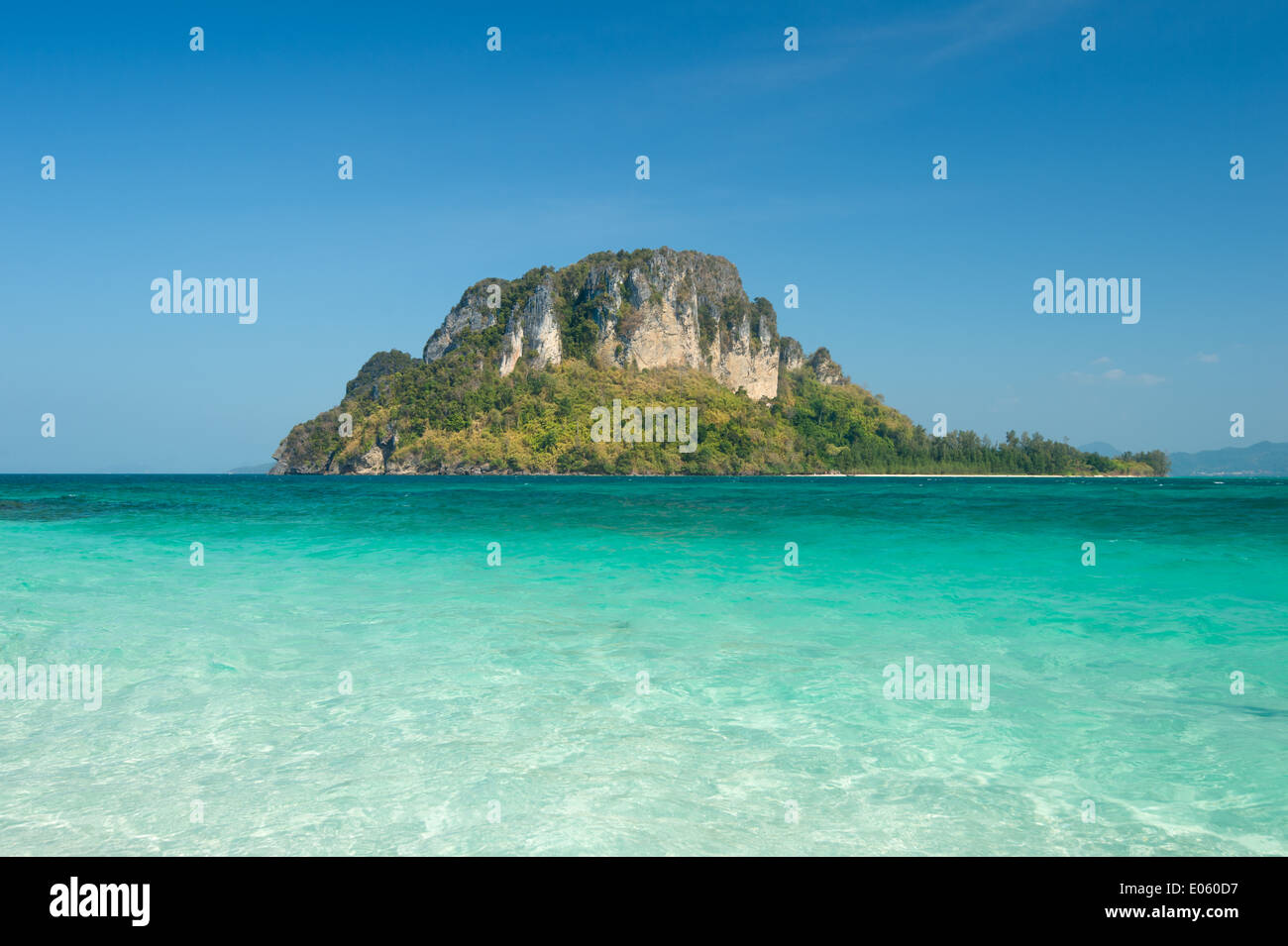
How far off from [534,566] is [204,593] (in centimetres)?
650

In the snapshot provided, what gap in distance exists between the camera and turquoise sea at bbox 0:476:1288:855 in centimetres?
440

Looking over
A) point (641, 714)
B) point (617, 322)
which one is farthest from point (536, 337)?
point (641, 714)

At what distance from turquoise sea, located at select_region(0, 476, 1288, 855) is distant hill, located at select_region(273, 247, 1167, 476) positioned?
467ft

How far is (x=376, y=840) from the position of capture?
13.6 ft

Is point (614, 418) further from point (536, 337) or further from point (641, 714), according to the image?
point (641, 714)

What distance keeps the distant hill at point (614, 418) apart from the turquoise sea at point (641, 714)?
142m

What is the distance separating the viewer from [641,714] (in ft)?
21.4

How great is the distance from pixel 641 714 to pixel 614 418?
156500mm

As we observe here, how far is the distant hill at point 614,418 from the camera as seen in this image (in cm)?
16012

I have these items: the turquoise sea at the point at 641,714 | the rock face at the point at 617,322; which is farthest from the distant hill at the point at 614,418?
the turquoise sea at the point at 641,714

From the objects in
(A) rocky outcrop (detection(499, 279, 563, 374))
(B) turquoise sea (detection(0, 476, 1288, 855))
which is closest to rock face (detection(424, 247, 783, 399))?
(A) rocky outcrop (detection(499, 279, 563, 374))

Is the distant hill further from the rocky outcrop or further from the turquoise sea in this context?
the turquoise sea
